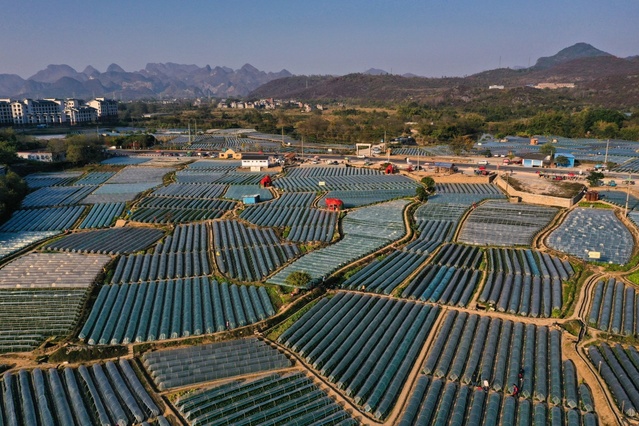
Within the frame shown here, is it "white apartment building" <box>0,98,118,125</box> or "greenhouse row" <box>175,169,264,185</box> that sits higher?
"white apartment building" <box>0,98,118,125</box>

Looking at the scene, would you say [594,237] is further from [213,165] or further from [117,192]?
[213,165]

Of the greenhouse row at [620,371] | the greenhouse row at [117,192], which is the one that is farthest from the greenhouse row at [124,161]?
the greenhouse row at [620,371]

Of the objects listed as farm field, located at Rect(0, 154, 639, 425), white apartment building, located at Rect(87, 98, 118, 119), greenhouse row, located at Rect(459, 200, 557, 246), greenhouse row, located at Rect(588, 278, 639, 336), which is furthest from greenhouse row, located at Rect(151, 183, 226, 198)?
white apartment building, located at Rect(87, 98, 118, 119)

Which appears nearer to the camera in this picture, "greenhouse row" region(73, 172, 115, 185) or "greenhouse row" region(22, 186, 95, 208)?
"greenhouse row" region(22, 186, 95, 208)

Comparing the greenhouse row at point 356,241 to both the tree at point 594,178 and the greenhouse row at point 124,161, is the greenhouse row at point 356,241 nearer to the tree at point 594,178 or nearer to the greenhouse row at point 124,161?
the tree at point 594,178

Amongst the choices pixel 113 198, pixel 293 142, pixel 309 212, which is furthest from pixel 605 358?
pixel 293 142

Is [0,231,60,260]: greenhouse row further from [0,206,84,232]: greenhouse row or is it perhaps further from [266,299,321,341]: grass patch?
[266,299,321,341]: grass patch

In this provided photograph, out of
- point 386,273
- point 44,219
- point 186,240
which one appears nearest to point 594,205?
point 386,273
